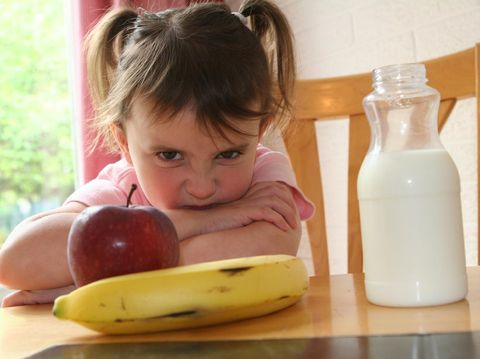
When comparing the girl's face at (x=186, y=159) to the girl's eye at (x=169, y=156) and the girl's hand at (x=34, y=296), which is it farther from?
the girl's hand at (x=34, y=296)

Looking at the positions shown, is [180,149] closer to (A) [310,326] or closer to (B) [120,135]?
(B) [120,135]

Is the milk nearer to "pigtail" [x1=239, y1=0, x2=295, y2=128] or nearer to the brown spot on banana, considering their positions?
the brown spot on banana

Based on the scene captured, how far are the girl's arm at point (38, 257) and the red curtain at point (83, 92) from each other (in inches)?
34.9

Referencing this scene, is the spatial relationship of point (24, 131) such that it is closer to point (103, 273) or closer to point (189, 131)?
point (189, 131)

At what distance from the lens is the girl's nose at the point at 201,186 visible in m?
0.92

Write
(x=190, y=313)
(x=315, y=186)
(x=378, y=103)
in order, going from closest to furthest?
(x=190, y=313) → (x=378, y=103) → (x=315, y=186)

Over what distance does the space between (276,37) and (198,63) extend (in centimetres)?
26

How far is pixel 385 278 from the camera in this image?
22.7 inches

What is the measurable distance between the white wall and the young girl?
614mm

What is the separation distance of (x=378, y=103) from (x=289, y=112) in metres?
0.53

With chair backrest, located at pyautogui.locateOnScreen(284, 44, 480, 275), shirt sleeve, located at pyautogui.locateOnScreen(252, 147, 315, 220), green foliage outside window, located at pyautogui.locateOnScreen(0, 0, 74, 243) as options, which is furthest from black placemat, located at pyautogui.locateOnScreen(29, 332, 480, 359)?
green foliage outside window, located at pyautogui.locateOnScreen(0, 0, 74, 243)

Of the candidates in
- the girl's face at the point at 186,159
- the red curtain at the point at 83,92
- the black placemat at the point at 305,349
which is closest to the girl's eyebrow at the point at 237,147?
the girl's face at the point at 186,159

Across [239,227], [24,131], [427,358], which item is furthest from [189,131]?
[24,131]

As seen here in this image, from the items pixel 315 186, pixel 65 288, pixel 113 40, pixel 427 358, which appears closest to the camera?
pixel 427 358
